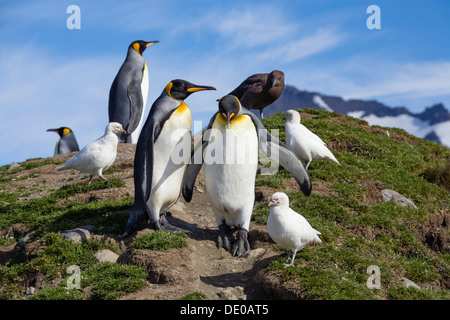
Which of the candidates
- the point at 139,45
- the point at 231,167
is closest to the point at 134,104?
the point at 139,45

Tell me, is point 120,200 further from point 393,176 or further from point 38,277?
point 393,176

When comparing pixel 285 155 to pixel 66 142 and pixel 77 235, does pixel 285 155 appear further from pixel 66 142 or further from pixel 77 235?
pixel 66 142

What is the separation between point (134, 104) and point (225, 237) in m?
8.36

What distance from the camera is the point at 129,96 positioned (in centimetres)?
1548

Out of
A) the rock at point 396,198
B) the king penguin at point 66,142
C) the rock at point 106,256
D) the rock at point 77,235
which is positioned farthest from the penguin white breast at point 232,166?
the king penguin at point 66,142

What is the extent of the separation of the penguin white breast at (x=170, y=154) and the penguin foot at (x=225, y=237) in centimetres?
95

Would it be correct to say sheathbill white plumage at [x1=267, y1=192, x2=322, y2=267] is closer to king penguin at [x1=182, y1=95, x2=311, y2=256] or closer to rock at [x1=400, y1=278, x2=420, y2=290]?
king penguin at [x1=182, y1=95, x2=311, y2=256]

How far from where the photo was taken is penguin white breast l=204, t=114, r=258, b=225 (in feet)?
25.5

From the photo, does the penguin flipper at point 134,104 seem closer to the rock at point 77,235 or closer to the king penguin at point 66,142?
the king penguin at point 66,142

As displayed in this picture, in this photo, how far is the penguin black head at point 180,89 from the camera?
27.1ft

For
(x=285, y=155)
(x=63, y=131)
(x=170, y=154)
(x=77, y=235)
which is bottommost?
(x=77, y=235)

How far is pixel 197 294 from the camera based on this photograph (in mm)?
6164
